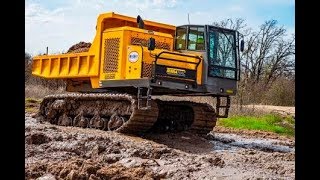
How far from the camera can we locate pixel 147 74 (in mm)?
10367

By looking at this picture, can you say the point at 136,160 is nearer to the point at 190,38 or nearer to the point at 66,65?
the point at 190,38

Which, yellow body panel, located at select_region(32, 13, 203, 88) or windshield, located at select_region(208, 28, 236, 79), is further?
windshield, located at select_region(208, 28, 236, 79)

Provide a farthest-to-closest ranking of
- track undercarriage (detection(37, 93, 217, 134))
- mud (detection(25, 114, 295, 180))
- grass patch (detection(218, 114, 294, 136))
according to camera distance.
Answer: grass patch (detection(218, 114, 294, 136)), track undercarriage (detection(37, 93, 217, 134)), mud (detection(25, 114, 295, 180))

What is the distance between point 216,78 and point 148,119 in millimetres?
1742

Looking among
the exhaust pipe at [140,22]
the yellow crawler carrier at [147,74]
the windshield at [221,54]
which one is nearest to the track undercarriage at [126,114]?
the yellow crawler carrier at [147,74]

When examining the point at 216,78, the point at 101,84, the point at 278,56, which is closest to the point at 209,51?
the point at 216,78

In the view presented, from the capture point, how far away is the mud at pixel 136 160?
5.62 meters

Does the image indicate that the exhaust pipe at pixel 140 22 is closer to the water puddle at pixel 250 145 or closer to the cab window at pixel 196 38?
the cab window at pixel 196 38

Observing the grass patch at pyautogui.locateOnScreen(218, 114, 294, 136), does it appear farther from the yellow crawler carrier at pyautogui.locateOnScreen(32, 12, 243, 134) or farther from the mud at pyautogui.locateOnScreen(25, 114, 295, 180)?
the mud at pyautogui.locateOnScreen(25, 114, 295, 180)

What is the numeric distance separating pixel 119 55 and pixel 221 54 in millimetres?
2192

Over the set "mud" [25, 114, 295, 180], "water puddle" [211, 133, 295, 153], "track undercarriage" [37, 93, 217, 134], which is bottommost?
"water puddle" [211, 133, 295, 153]

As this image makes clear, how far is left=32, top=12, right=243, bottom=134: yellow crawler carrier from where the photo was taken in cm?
1034

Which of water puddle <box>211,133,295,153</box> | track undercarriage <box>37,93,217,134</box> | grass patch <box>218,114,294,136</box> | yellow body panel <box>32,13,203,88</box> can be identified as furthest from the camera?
grass patch <box>218,114,294,136</box>

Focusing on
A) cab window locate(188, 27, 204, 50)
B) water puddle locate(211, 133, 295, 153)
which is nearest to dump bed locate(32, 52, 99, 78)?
cab window locate(188, 27, 204, 50)
